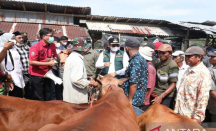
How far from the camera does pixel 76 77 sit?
3.20 metres

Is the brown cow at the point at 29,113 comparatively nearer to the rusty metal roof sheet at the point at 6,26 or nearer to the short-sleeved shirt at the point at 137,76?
the short-sleeved shirt at the point at 137,76

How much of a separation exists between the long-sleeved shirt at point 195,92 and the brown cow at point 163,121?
34 cm

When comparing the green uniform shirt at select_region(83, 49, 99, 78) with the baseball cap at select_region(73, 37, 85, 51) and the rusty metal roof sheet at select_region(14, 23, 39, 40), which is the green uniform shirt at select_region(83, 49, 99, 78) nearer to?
the baseball cap at select_region(73, 37, 85, 51)

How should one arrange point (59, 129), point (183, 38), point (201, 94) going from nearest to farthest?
point (59, 129), point (201, 94), point (183, 38)

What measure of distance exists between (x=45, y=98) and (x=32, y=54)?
1.26 m

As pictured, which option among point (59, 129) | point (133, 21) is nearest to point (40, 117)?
point (59, 129)

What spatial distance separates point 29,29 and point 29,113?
10.2 meters

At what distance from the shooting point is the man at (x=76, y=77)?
3223mm

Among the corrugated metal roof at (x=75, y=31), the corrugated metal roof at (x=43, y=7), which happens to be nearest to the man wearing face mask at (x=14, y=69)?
the corrugated metal roof at (x=75, y=31)

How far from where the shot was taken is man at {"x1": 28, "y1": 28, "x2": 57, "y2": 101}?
3963 millimetres

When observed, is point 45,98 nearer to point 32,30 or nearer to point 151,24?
point 32,30

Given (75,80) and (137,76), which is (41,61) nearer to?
(75,80)

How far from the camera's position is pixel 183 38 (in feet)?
42.8

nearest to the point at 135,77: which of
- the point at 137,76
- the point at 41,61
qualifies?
the point at 137,76
